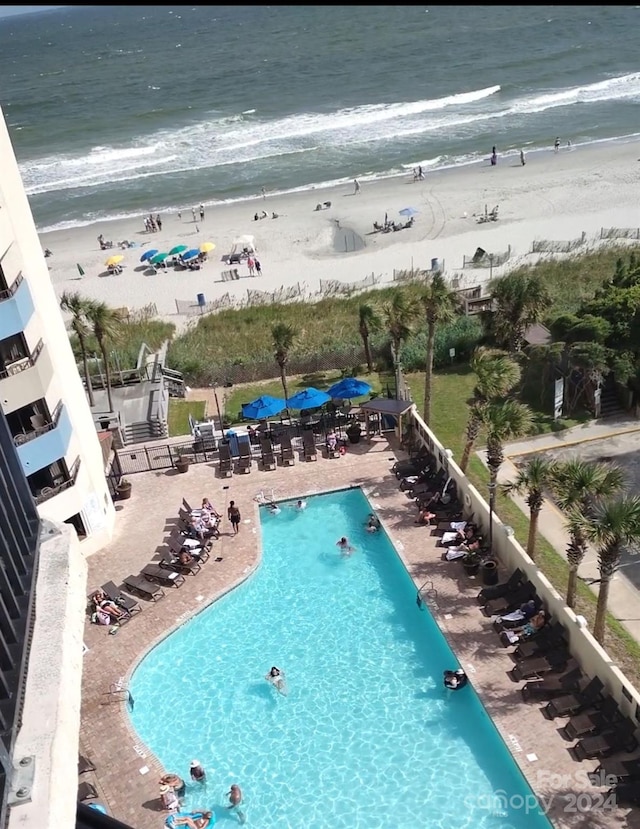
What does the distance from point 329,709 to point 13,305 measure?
1277 centimetres

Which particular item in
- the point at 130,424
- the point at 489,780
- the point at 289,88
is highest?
the point at 289,88

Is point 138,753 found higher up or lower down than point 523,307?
lower down

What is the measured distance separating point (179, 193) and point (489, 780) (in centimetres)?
6067

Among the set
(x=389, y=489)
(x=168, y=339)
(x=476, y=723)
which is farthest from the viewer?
(x=168, y=339)

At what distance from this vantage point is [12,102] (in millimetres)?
113125

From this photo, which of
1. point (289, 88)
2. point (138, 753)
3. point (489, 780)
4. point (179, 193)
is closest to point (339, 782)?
point (489, 780)

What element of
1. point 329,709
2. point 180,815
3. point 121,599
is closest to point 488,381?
point 329,709

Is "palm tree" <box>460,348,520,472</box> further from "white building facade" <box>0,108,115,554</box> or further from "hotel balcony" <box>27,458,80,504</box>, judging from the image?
"hotel balcony" <box>27,458,80,504</box>

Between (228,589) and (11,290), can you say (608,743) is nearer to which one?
(228,589)

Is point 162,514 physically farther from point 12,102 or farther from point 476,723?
point 12,102

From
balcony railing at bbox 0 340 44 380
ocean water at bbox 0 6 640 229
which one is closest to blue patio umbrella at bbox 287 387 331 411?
balcony railing at bbox 0 340 44 380

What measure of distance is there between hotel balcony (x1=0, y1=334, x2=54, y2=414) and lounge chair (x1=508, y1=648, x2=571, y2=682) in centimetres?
1419

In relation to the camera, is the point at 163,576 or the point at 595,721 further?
the point at 163,576

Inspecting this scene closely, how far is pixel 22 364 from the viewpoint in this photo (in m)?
20.1
